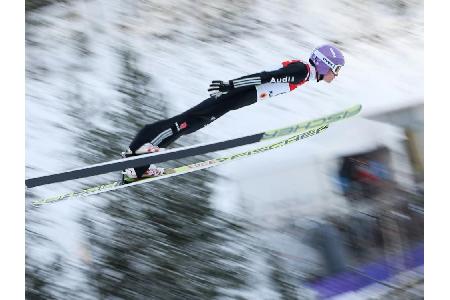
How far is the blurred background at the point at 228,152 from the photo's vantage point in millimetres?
5199

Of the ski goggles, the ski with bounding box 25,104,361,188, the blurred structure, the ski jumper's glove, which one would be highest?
the ski goggles

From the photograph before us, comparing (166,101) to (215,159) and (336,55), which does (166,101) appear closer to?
(215,159)

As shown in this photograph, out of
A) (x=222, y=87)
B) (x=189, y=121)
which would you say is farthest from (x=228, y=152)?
(x=222, y=87)

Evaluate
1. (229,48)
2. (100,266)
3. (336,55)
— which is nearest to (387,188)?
(336,55)

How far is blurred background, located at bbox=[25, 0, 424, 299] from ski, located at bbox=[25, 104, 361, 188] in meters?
0.70

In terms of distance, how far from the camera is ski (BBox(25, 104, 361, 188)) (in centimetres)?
422

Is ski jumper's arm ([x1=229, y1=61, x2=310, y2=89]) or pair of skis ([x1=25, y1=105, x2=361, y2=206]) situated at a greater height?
ski jumper's arm ([x1=229, y1=61, x2=310, y2=89])

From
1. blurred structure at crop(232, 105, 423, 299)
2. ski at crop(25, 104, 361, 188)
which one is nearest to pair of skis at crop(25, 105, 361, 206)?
ski at crop(25, 104, 361, 188)

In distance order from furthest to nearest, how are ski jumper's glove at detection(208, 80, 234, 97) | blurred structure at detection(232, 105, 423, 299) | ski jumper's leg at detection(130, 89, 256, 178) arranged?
blurred structure at detection(232, 105, 423, 299)
ski jumper's leg at detection(130, 89, 256, 178)
ski jumper's glove at detection(208, 80, 234, 97)

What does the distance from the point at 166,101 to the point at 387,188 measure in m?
2.30

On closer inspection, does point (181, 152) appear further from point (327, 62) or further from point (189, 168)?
point (327, 62)

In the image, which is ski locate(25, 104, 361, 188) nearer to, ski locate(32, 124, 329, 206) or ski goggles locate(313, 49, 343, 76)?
ski locate(32, 124, 329, 206)

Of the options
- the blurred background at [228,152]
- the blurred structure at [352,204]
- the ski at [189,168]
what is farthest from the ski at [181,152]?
the blurred structure at [352,204]
